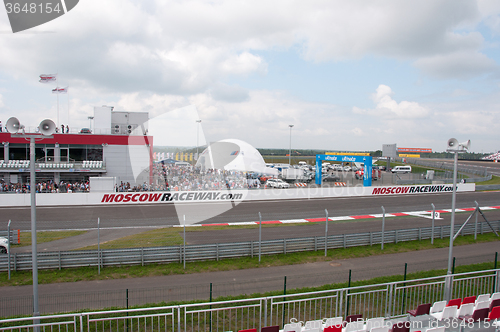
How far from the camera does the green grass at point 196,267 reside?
35.4 ft

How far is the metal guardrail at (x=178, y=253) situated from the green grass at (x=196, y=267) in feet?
0.73

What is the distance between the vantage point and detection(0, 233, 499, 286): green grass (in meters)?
10.8

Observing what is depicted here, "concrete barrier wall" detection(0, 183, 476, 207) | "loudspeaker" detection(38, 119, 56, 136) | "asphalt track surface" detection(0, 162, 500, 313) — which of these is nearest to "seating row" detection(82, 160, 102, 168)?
"concrete barrier wall" detection(0, 183, 476, 207)

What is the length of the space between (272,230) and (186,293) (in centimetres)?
828

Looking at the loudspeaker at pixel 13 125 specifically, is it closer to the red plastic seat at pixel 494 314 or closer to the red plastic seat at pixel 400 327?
the red plastic seat at pixel 400 327

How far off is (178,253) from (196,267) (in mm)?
973

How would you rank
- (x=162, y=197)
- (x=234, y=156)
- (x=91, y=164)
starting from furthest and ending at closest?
(x=234, y=156)
(x=91, y=164)
(x=162, y=197)

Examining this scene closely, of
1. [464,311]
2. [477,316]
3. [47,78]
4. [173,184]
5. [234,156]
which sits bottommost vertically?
[477,316]

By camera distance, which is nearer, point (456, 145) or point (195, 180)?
point (456, 145)

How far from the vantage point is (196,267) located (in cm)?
1188

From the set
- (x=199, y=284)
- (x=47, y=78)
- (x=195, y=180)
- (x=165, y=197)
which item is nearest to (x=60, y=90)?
(x=47, y=78)

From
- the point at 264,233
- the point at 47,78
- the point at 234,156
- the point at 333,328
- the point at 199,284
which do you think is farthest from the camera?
the point at 234,156

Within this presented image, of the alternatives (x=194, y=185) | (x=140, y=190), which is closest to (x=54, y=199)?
(x=140, y=190)

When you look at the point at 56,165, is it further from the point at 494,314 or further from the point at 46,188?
the point at 494,314
